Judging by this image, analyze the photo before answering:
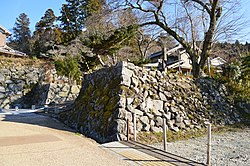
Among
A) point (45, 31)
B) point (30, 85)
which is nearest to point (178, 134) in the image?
point (30, 85)

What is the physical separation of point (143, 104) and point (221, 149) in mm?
2587

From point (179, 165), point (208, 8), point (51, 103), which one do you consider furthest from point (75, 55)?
point (179, 165)

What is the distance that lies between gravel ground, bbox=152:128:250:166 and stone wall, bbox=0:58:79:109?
410 inches

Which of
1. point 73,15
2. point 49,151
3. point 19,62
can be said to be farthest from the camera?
point 73,15

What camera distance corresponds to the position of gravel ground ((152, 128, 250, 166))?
4.09m

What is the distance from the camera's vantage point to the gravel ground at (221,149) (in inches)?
161

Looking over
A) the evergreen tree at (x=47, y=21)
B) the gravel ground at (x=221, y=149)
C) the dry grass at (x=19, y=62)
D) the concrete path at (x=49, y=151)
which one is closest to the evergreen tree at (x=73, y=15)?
the evergreen tree at (x=47, y=21)

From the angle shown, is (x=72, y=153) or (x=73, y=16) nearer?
(x=72, y=153)

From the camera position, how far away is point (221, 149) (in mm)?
4945

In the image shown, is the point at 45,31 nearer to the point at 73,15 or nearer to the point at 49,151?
the point at 73,15

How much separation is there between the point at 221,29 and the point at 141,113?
29.4 feet

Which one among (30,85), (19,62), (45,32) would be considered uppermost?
(45,32)

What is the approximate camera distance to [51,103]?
1368 cm

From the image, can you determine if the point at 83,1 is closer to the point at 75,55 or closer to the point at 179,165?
the point at 75,55
